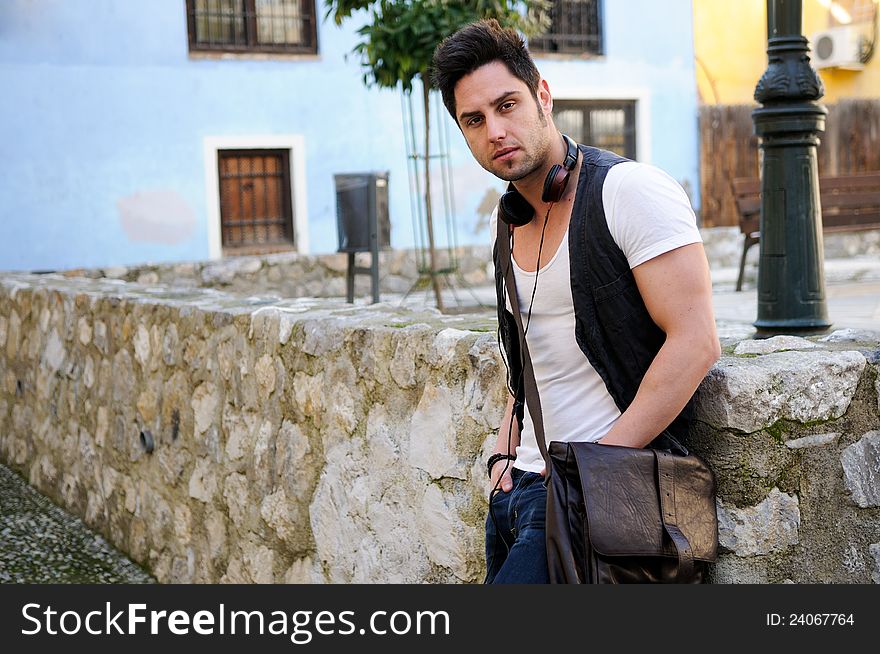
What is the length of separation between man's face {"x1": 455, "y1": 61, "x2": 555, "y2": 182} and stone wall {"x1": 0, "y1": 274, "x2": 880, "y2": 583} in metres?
0.55

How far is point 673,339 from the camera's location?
2020 mm

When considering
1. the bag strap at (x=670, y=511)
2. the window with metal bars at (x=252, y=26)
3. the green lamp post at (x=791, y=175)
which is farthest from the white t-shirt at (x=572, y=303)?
the window with metal bars at (x=252, y=26)

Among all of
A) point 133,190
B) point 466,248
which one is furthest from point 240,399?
point 466,248

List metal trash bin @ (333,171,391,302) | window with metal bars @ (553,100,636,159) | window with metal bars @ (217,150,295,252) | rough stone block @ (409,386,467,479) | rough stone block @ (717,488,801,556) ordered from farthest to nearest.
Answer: window with metal bars @ (553,100,636,159) < window with metal bars @ (217,150,295,252) < metal trash bin @ (333,171,391,302) < rough stone block @ (409,386,467,479) < rough stone block @ (717,488,801,556)

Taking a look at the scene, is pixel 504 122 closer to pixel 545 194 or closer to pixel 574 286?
pixel 545 194

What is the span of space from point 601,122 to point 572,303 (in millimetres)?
13459

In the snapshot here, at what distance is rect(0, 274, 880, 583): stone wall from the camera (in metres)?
2.24

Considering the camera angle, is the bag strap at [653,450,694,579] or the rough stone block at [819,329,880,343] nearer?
the bag strap at [653,450,694,579]

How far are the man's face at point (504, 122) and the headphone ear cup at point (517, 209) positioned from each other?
0.04 meters

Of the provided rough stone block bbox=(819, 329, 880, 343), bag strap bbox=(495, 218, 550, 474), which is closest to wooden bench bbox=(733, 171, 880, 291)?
rough stone block bbox=(819, 329, 880, 343)

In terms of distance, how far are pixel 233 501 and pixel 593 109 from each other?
37.8 feet

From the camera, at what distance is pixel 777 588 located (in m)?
2.18

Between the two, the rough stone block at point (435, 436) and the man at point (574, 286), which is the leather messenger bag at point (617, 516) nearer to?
the man at point (574, 286)

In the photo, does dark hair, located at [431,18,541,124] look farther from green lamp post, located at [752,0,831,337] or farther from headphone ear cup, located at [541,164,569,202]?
green lamp post, located at [752,0,831,337]
